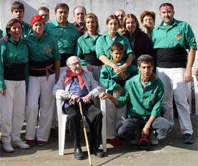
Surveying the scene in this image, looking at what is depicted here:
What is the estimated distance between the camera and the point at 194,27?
6.87 metres

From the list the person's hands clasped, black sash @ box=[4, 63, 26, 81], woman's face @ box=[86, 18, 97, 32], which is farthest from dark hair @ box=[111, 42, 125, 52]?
black sash @ box=[4, 63, 26, 81]

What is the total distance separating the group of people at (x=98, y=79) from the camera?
405 cm

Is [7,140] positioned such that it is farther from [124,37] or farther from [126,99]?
[124,37]

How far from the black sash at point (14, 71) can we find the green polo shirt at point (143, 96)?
1.42 metres

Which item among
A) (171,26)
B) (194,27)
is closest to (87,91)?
(171,26)

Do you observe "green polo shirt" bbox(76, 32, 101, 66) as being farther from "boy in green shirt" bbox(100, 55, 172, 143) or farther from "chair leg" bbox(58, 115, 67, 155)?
"chair leg" bbox(58, 115, 67, 155)

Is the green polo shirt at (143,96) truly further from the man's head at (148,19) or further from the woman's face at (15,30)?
the woman's face at (15,30)

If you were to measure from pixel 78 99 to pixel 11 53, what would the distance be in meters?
1.09

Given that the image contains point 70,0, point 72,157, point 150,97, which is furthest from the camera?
point 70,0

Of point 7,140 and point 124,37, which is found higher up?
point 124,37

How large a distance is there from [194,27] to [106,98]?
363 centimetres

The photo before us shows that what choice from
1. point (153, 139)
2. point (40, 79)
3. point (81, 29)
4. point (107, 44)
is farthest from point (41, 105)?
point (153, 139)

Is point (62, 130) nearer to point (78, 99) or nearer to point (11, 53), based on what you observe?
point (78, 99)

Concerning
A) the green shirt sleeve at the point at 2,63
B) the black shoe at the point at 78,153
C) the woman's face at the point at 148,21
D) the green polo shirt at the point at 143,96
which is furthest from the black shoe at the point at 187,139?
the green shirt sleeve at the point at 2,63
